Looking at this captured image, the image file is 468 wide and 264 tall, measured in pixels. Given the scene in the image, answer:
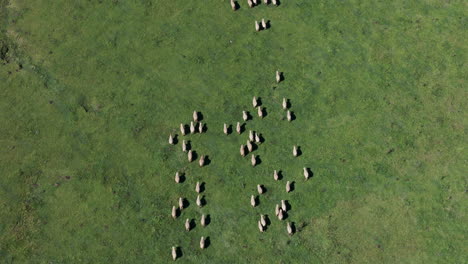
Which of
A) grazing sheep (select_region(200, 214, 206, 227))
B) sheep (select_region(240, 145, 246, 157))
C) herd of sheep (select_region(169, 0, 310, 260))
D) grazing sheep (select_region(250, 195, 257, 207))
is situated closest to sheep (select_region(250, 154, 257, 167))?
herd of sheep (select_region(169, 0, 310, 260))

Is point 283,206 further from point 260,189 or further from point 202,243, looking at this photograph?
point 202,243

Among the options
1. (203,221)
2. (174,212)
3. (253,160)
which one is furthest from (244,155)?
(174,212)

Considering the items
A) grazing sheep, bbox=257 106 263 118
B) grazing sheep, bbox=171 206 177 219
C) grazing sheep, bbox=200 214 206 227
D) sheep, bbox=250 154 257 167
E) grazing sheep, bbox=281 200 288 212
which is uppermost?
grazing sheep, bbox=257 106 263 118

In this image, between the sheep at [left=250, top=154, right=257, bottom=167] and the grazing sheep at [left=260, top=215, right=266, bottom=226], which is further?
the sheep at [left=250, top=154, right=257, bottom=167]

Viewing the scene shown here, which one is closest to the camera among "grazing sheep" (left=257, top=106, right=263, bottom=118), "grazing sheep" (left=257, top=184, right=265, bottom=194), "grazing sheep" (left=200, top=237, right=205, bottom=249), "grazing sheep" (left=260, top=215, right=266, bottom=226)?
"grazing sheep" (left=200, top=237, right=205, bottom=249)

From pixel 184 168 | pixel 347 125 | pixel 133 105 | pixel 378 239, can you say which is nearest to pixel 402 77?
pixel 347 125

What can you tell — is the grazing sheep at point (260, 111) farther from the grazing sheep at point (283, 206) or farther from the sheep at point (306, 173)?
the grazing sheep at point (283, 206)

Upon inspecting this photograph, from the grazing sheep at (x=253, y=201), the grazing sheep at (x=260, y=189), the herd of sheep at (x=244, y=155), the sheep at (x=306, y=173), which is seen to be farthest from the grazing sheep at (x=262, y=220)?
the sheep at (x=306, y=173)

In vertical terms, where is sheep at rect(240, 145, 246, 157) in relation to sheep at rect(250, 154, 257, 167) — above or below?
above

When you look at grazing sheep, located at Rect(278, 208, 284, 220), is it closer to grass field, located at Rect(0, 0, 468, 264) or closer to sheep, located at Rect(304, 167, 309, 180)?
grass field, located at Rect(0, 0, 468, 264)
